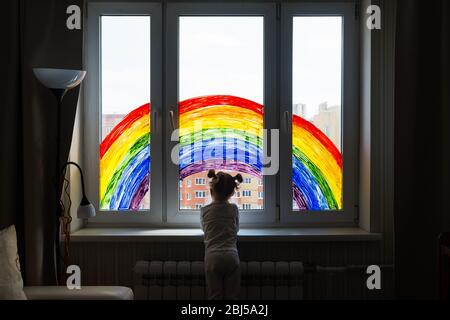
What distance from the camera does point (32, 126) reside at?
10.2ft

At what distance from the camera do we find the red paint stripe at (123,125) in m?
3.55

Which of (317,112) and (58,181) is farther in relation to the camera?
(317,112)

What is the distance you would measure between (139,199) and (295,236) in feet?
3.20

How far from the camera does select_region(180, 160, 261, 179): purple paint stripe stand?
11.7 ft

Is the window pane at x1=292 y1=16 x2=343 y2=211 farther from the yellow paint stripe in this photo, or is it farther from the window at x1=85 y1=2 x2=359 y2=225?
the yellow paint stripe

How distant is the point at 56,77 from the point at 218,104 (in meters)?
1.00

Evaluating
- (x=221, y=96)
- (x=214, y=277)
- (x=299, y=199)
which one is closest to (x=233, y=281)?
(x=214, y=277)

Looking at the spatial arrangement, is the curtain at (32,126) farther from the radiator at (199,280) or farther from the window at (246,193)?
the window at (246,193)

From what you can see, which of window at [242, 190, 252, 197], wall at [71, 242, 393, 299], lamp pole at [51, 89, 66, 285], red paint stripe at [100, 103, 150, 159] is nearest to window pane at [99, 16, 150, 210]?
red paint stripe at [100, 103, 150, 159]

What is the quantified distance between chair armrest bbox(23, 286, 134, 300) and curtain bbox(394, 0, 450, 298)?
60.3 inches

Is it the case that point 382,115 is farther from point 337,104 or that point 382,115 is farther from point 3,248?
point 3,248

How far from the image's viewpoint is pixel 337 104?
11.8 feet

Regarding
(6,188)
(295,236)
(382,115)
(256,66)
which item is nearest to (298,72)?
(256,66)

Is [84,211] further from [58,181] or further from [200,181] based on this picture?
[200,181]
